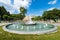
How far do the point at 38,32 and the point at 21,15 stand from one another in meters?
41.8

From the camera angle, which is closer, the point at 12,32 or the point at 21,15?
the point at 12,32

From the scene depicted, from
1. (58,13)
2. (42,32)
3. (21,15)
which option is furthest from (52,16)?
(42,32)

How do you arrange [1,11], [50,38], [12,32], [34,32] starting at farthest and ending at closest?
[1,11]
[12,32]
[34,32]
[50,38]

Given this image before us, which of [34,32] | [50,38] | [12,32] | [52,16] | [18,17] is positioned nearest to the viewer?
[50,38]

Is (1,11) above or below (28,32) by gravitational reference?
above

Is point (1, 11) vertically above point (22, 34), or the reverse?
point (1, 11)

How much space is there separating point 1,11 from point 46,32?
37556 millimetres

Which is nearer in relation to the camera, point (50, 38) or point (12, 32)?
point (50, 38)

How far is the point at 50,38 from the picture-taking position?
15.9 metres

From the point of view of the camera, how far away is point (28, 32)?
59.3 feet

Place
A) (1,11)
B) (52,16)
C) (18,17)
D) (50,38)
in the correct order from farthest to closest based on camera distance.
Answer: (18,17) < (1,11) < (52,16) < (50,38)

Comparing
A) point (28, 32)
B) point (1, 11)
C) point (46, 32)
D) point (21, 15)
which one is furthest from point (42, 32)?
point (21, 15)

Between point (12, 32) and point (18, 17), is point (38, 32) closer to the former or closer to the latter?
point (12, 32)

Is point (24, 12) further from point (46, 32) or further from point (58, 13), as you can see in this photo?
point (46, 32)
